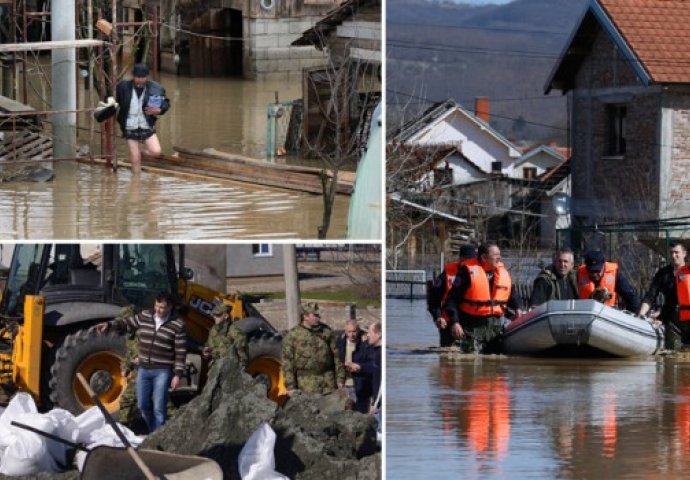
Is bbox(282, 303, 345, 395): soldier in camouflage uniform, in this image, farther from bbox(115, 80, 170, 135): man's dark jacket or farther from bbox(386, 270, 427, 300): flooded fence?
bbox(386, 270, 427, 300): flooded fence

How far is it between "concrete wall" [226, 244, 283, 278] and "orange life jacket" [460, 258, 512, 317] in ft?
15.6

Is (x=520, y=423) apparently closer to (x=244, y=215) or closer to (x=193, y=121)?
(x=244, y=215)

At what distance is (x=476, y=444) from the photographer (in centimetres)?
1509

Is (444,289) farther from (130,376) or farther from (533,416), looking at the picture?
(130,376)

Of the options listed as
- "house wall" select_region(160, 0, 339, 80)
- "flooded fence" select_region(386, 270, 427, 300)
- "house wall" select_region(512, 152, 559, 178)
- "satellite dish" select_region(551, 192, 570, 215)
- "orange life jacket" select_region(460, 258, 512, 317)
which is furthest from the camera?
"house wall" select_region(512, 152, 559, 178)

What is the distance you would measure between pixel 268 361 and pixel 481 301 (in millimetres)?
6032

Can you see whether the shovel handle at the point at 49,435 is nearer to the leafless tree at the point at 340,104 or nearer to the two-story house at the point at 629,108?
the leafless tree at the point at 340,104

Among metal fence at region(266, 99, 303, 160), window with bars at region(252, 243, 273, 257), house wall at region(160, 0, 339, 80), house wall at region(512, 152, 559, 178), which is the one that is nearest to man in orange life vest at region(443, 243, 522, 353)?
metal fence at region(266, 99, 303, 160)

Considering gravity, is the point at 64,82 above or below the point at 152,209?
above

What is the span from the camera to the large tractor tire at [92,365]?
1324cm

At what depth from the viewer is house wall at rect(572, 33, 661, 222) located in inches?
1422

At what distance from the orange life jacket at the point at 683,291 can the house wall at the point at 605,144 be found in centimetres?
1467

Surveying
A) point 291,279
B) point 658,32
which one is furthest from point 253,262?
point 658,32

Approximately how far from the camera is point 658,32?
1462 inches
